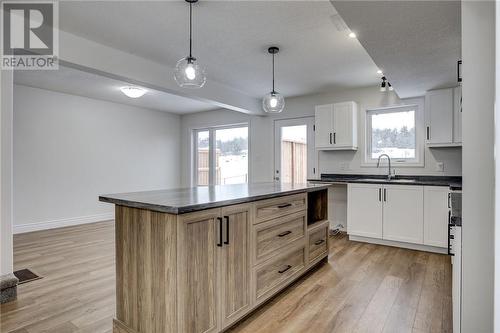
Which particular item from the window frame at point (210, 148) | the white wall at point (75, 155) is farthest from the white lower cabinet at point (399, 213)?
the white wall at point (75, 155)

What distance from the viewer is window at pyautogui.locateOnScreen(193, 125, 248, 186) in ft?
21.0

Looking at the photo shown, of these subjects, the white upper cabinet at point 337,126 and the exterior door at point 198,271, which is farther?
the white upper cabinet at point 337,126

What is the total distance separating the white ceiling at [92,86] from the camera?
4.13m

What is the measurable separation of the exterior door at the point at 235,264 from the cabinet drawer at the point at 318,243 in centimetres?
111

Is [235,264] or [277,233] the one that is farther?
[277,233]

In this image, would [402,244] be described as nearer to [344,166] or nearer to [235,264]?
[344,166]

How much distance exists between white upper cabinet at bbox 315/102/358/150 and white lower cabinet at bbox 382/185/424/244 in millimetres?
1044

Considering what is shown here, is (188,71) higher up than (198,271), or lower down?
higher up

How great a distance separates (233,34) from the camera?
285cm

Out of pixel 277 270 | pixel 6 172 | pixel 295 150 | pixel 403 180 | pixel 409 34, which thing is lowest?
pixel 277 270

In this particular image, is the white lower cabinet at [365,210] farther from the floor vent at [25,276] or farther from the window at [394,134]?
the floor vent at [25,276]

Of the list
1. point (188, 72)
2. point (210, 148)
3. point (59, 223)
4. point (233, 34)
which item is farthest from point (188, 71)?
point (210, 148)

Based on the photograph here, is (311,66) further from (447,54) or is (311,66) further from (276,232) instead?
(276,232)

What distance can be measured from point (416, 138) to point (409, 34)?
8.31 feet
